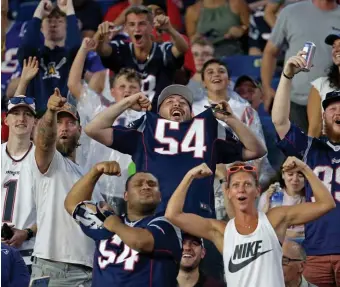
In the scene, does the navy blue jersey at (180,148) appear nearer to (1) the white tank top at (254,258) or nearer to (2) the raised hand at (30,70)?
(1) the white tank top at (254,258)

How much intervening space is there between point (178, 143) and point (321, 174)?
3.51 feet

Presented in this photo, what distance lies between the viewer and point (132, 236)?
25.3 ft

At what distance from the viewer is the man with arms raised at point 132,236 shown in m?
7.79

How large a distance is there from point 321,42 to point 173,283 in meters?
3.92

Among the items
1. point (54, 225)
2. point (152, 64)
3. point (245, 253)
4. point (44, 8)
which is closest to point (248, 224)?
point (245, 253)

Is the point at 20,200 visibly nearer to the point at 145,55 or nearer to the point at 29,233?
the point at 29,233

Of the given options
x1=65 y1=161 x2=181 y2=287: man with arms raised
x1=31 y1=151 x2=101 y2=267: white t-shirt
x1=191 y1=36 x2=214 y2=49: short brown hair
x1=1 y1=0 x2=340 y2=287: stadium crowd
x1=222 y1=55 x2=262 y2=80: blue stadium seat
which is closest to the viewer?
x1=65 y1=161 x2=181 y2=287: man with arms raised

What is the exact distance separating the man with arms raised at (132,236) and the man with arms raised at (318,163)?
42.4 inches

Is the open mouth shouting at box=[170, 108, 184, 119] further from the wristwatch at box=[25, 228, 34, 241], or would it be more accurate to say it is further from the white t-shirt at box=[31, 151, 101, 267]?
the wristwatch at box=[25, 228, 34, 241]

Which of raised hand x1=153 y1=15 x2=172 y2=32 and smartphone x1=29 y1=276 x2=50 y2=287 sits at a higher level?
raised hand x1=153 y1=15 x2=172 y2=32

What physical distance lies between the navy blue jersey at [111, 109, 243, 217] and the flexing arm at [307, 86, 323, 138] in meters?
1.37

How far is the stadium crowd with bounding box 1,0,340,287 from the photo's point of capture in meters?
7.89

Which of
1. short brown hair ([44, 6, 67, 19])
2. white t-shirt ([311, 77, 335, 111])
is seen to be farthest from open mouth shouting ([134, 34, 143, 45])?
white t-shirt ([311, 77, 335, 111])

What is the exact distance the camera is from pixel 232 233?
308 inches
